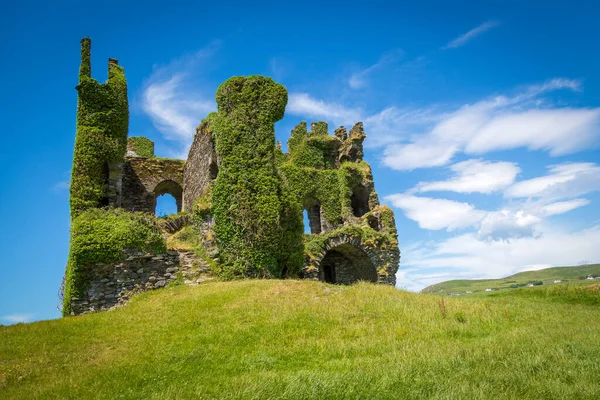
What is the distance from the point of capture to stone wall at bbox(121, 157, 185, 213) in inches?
1028

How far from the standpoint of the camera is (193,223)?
19.1 m

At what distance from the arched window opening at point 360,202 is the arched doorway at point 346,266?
5.62m

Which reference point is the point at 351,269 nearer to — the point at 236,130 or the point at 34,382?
the point at 236,130

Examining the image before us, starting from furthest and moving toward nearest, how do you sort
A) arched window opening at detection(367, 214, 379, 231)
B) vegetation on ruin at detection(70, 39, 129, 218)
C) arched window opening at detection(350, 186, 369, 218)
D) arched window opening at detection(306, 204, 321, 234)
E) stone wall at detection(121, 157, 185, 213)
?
arched window opening at detection(350, 186, 369, 218)
arched window opening at detection(306, 204, 321, 234)
arched window opening at detection(367, 214, 379, 231)
stone wall at detection(121, 157, 185, 213)
vegetation on ruin at detection(70, 39, 129, 218)

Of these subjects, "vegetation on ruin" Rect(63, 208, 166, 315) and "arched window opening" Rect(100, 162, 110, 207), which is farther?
"arched window opening" Rect(100, 162, 110, 207)

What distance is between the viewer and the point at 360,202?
32156mm

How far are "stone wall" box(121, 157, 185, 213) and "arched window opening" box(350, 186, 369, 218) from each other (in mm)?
13763

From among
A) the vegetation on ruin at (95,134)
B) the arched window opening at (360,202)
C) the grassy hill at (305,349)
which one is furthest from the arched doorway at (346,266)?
the vegetation on ruin at (95,134)

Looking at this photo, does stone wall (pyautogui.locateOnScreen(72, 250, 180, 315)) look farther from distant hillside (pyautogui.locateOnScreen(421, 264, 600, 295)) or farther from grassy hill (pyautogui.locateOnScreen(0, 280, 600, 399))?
distant hillside (pyautogui.locateOnScreen(421, 264, 600, 295))

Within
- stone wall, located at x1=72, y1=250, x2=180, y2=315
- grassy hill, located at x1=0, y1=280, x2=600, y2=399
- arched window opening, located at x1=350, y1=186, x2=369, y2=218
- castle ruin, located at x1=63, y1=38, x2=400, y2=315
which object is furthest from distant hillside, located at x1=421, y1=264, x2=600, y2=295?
grassy hill, located at x1=0, y1=280, x2=600, y2=399

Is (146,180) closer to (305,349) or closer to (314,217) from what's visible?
(314,217)

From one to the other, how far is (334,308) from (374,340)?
98.8 inches

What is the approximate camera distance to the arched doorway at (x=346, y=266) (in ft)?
86.7

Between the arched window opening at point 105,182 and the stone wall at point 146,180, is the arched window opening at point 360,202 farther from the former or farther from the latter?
the arched window opening at point 105,182
